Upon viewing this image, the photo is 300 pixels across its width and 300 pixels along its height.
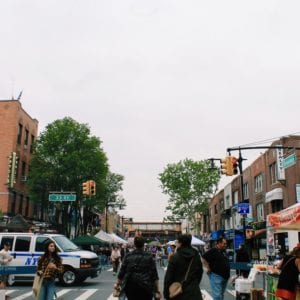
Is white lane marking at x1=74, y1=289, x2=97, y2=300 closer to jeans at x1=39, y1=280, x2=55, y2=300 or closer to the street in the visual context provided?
the street

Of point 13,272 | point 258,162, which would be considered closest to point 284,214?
point 13,272

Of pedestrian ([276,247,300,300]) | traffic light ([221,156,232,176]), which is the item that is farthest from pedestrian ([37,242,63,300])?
traffic light ([221,156,232,176])

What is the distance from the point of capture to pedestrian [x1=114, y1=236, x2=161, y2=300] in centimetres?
654

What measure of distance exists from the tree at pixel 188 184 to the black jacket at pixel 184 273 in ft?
162

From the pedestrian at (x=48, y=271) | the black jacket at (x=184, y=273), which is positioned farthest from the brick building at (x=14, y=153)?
the black jacket at (x=184, y=273)

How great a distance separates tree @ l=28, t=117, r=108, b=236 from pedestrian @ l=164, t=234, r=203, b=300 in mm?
30749

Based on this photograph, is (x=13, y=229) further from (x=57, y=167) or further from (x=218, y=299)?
(x=218, y=299)

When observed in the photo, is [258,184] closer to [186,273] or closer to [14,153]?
[14,153]

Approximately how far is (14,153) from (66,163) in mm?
4380

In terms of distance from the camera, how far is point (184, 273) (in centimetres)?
625

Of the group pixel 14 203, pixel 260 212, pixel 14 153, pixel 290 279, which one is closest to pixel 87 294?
pixel 290 279

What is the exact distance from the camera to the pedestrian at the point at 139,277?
21.5 feet

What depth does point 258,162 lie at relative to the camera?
38031 mm

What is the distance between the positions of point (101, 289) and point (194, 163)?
40.6 m
